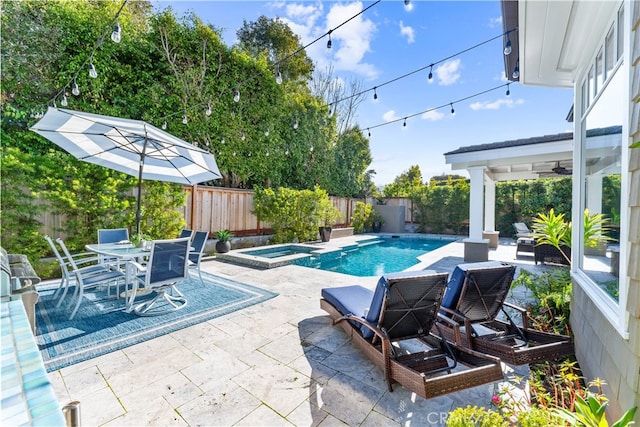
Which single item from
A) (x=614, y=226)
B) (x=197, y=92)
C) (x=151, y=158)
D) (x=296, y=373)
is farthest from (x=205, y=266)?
(x=614, y=226)

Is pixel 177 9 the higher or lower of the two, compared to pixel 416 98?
higher

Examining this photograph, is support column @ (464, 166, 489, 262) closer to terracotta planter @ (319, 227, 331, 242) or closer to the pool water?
the pool water

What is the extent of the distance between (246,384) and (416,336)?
1.67 meters

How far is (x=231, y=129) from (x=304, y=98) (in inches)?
179

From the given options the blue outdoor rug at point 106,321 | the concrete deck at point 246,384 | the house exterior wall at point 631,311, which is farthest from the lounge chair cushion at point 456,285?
the blue outdoor rug at point 106,321

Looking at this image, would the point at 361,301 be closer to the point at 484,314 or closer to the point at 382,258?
the point at 484,314

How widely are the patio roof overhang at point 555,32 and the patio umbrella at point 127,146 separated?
4827 mm

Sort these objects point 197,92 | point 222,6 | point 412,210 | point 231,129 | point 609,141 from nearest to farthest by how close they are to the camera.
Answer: point 609,141, point 222,6, point 197,92, point 231,129, point 412,210

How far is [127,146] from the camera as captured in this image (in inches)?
200

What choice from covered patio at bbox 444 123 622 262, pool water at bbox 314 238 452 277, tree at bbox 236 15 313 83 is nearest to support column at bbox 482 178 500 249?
covered patio at bbox 444 123 622 262

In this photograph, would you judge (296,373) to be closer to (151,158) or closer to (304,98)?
(151,158)

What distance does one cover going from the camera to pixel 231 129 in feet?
32.7

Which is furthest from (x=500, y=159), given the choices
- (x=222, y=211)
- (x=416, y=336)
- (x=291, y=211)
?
(x=222, y=211)

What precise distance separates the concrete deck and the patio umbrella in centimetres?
309
